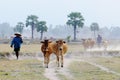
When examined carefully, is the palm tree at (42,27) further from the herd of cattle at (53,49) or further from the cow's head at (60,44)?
the cow's head at (60,44)

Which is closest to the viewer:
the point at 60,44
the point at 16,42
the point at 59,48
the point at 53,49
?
the point at 59,48

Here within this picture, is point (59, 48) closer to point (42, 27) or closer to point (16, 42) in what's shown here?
point (16, 42)

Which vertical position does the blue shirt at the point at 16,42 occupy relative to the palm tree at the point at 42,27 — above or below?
below

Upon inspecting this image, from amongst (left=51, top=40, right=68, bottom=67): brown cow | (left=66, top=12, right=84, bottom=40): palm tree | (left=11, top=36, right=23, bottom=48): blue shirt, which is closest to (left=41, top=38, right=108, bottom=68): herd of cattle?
(left=51, top=40, right=68, bottom=67): brown cow

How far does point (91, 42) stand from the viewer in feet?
166

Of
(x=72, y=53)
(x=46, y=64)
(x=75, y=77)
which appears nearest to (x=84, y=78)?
(x=75, y=77)

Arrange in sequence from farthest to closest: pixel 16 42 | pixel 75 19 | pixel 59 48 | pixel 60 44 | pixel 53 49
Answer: pixel 75 19 < pixel 16 42 < pixel 53 49 < pixel 60 44 < pixel 59 48

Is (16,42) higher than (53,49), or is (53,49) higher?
(16,42)

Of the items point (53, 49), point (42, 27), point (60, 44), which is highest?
point (42, 27)

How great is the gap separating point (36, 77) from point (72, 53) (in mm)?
22254

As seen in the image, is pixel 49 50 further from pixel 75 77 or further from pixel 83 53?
pixel 83 53

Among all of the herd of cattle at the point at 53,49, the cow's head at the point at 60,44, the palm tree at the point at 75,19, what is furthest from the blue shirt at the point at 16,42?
the palm tree at the point at 75,19

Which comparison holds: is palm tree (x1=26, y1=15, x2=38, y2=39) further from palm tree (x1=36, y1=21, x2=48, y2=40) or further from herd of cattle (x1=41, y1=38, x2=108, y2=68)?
herd of cattle (x1=41, y1=38, x2=108, y2=68)

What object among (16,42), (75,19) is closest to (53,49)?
(16,42)
